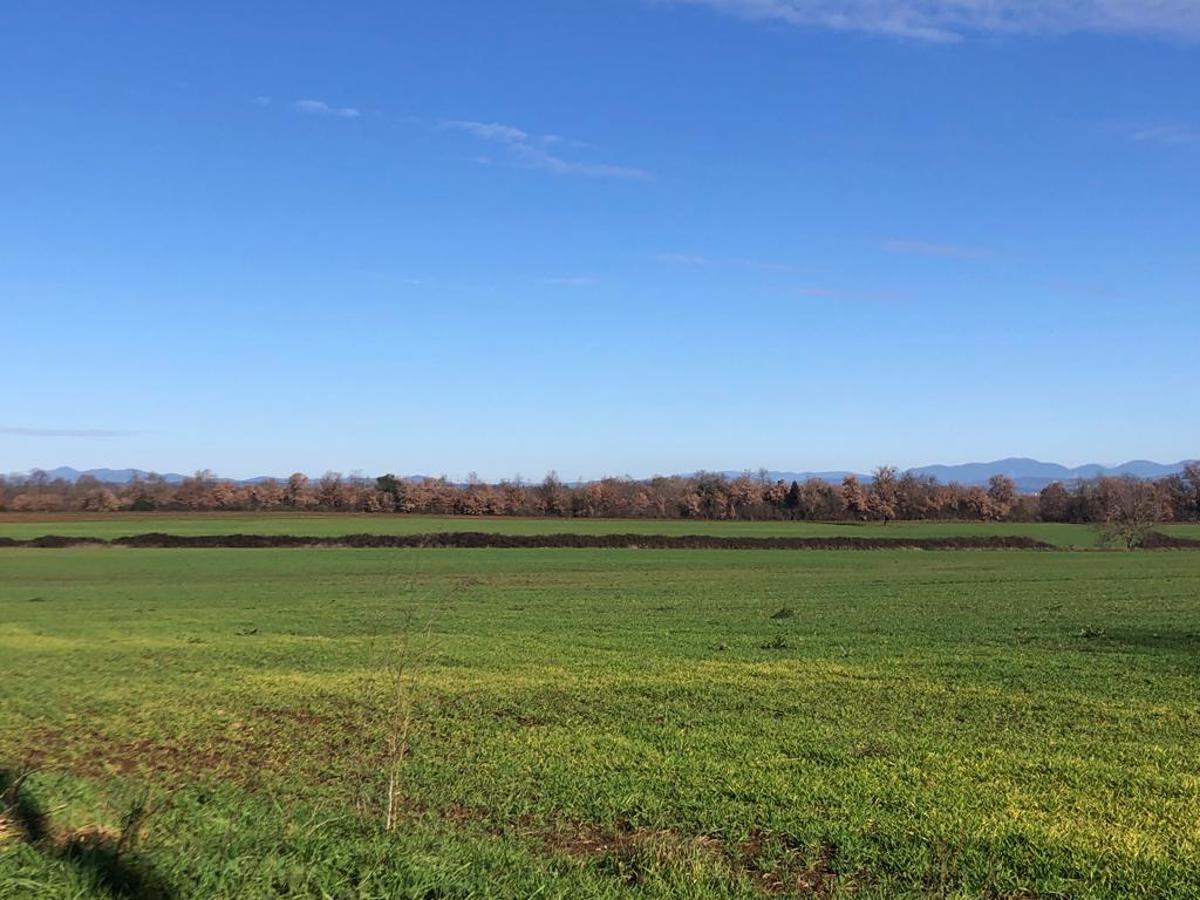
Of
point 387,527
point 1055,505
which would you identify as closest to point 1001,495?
point 1055,505

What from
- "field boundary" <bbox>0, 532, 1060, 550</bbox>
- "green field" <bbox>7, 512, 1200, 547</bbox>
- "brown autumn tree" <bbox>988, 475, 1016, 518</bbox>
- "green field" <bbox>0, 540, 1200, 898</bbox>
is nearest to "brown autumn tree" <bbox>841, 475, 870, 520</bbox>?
"brown autumn tree" <bbox>988, 475, 1016, 518</bbox>

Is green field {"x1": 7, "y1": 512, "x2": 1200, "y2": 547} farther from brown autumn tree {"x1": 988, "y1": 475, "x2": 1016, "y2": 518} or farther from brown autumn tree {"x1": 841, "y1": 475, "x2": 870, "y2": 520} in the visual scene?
brown autumn tree {"x1": 841, "y1": 475, "x2": 870, "y2": 520}

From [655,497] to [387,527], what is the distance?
56.6 m

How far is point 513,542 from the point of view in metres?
75.8

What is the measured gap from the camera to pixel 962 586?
4006 centimetres

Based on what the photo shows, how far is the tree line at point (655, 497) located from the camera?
131000 millimetres

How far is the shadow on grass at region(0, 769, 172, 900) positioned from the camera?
5305 mm

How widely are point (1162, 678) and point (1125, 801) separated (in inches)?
334

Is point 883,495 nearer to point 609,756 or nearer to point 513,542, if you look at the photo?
A: point 513,542

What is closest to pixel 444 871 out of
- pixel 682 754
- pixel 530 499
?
pixel 682 754

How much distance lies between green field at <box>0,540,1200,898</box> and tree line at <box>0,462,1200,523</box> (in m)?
108

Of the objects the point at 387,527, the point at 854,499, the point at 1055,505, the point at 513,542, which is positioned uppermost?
the point at 854,499

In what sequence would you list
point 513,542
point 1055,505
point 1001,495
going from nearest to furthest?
1. point 513,542
2. point 1055,505
3. point 1001,495

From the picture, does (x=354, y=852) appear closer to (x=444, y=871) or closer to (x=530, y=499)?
(x=444, y=871)
